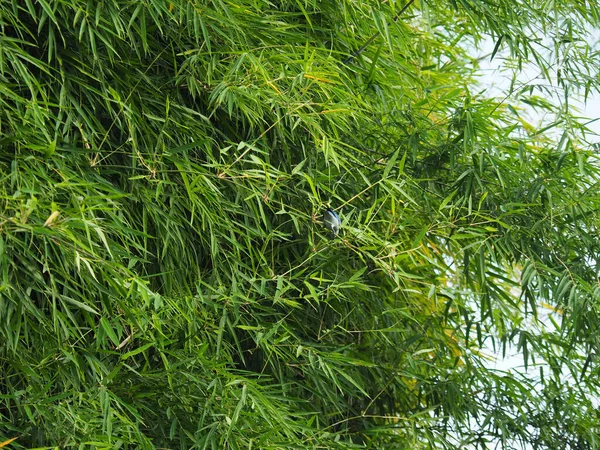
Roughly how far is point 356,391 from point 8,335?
1504 mm

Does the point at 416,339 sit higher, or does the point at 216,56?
the point at 216,56

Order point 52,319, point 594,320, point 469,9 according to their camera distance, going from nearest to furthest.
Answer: point 52,319 → point 594,320 → point 469,9

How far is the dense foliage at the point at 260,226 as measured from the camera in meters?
2.81

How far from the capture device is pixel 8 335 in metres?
2.61

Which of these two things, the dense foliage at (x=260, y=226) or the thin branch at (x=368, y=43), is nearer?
the dense foliage at (x=260, y=226)

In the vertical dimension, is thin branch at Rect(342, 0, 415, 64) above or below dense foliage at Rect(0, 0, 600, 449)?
above

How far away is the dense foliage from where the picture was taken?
2.81 metres

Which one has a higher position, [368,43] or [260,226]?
[368,43]

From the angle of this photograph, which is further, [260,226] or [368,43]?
[368,43]

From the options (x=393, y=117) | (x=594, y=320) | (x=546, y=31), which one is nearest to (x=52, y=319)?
(x=393, y=117)

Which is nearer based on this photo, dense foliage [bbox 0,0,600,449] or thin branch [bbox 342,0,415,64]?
dense foliage [bbox 0,0,600,449]

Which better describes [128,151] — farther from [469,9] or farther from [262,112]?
[469,9]

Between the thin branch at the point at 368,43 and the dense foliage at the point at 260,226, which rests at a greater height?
the thin branch at the point at 368,43

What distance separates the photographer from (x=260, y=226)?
3428 mm
